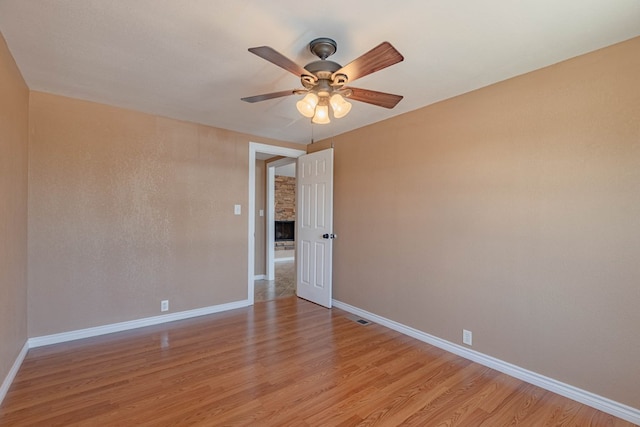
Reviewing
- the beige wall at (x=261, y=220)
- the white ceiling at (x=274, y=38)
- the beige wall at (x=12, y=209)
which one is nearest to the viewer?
the white ceiling at (x=274, y=38)

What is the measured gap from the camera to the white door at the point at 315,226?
388 cm

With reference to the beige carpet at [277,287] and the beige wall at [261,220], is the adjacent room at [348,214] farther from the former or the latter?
the beige wall at [261,220]

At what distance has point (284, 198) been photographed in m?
8.18

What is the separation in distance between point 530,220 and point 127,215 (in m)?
3.72

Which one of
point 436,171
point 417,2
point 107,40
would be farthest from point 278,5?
point 436,171

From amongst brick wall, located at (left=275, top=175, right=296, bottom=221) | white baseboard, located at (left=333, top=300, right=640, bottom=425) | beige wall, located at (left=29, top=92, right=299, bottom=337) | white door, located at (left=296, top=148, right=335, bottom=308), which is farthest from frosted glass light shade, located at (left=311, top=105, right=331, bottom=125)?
brick wall, located at (left=275, top=175, right=296, bottom=221)

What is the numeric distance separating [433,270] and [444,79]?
5.58ft

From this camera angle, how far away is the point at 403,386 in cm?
215

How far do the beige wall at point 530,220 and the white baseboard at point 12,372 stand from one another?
3.14 meters

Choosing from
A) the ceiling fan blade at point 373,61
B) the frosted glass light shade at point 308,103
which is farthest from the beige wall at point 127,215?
the ceiling fan blade at point 373,61

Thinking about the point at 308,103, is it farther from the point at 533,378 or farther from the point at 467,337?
the point at 533,378

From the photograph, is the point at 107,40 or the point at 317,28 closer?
the point at 317,28

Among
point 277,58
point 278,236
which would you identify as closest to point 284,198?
point 278,236

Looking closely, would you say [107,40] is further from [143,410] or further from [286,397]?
[286,397]
